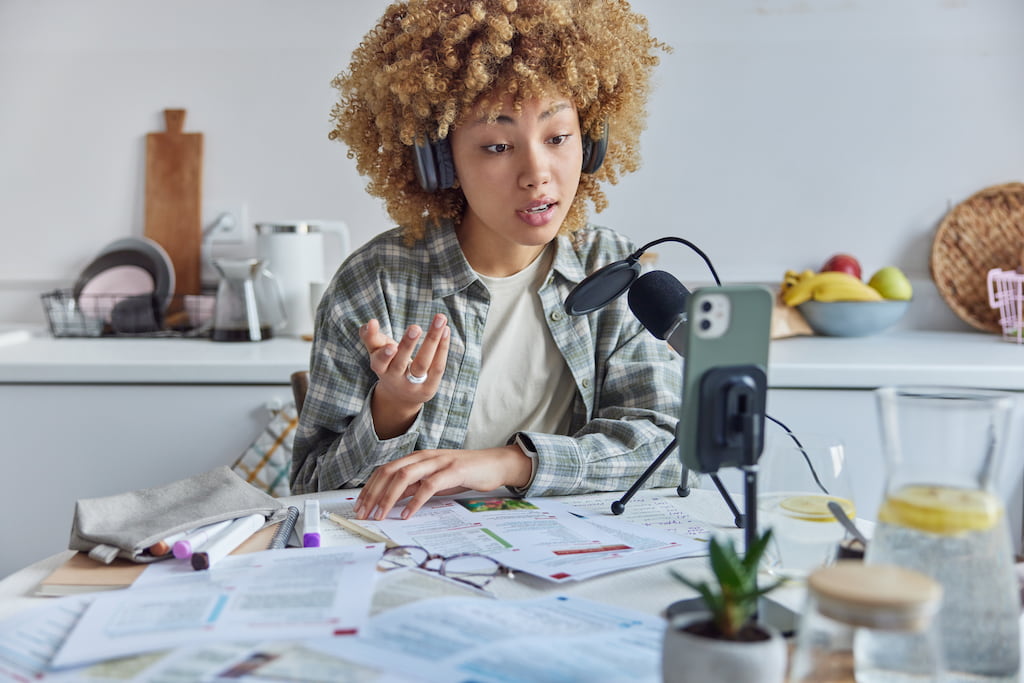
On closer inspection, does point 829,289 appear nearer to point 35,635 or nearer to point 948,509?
point 948,509

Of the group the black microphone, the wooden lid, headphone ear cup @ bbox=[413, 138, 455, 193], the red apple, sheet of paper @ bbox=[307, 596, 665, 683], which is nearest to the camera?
the wooden lid

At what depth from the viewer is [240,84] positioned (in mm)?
2449

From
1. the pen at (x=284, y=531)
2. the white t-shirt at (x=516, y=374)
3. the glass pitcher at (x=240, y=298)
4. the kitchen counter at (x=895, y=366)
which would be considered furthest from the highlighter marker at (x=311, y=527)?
the glass pitcher at (x=240, y=298)

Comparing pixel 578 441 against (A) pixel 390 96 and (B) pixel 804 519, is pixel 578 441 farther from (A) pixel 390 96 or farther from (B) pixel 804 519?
(A) pixel 390 96

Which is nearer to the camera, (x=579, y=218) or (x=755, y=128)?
(x=579, y=218)

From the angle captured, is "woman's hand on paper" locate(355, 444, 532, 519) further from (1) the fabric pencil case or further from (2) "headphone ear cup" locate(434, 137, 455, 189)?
(2) "headphone ear cup" locate(434, 137, 455, 189)

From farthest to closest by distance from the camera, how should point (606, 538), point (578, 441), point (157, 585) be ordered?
point (578, 441) < point (606, 538) < point (157, 585)

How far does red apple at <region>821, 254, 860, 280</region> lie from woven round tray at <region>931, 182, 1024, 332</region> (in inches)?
8.2

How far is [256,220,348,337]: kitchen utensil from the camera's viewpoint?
229 centimetres

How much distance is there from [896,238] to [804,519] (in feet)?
5.93

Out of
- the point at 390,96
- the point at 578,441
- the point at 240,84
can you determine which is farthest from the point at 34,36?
the point at 578,441

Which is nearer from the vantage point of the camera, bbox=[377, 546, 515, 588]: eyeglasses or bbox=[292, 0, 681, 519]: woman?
bbox=[377, 546, 515, 588]: eyeglasses

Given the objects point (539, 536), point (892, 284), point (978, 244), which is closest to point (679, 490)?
point (539, 536)

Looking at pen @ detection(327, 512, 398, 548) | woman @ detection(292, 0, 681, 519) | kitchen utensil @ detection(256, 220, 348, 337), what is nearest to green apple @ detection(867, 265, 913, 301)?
woman @ detection(292, 0, 681, 519)
